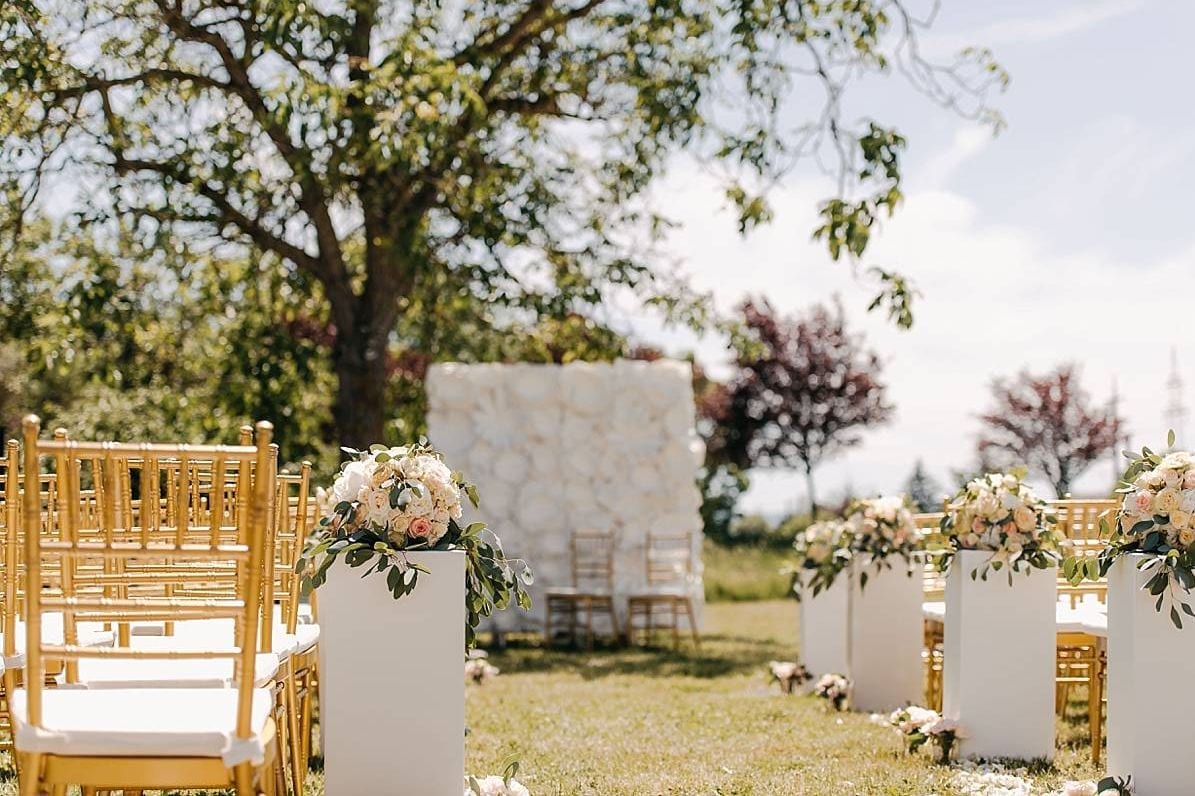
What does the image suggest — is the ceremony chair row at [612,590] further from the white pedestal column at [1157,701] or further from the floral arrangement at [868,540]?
the white pedestal column at [1157,701]

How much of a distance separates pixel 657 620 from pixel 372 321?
149 inches

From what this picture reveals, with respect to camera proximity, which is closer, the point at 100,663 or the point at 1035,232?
the point at 100,663

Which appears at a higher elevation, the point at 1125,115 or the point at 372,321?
the point at 1125,115

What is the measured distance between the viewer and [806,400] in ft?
60.3

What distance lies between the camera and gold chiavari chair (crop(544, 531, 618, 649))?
36.2ft

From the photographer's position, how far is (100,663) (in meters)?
3.72

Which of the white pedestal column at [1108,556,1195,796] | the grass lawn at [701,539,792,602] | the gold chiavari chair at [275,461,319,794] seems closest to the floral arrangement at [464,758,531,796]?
the gold chiavari chair at [275,461,319,794]

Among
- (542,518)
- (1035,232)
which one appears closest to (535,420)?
(542,518)

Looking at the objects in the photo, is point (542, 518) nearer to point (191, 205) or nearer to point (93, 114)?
point (191, 205)

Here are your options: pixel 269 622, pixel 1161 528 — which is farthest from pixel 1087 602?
pixel 269 622

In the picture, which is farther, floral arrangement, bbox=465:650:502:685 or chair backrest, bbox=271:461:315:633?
floral arrangement, bbox=465:650:502:685

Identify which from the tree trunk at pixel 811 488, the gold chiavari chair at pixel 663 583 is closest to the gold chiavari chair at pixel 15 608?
the gold chiavari chair at pixel 663 583

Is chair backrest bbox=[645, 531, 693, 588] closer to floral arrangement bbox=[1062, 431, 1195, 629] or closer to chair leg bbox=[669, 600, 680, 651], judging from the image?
chair leg bbox=[669, 600, 680, 651]

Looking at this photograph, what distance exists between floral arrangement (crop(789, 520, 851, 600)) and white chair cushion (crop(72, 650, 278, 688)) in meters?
3.77
